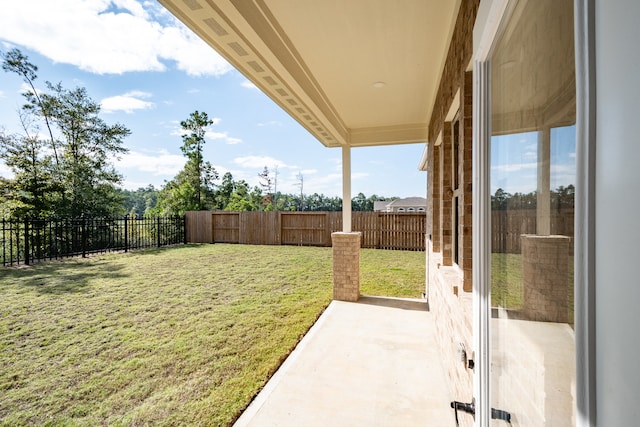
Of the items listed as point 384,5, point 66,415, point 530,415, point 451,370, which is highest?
point 384,5

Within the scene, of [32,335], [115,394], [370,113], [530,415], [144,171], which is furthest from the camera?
[144,171]

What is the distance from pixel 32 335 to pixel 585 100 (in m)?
5.51

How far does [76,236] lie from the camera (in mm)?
10086

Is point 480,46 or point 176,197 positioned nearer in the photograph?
point 480,46

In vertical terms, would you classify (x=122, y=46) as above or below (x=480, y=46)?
above

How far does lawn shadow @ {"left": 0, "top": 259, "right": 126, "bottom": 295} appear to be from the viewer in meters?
5.91

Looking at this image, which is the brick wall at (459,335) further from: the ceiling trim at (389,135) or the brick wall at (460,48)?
the ceiling trim at (389,135)

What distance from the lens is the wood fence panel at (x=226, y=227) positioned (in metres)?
13.8

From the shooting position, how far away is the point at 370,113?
437cm

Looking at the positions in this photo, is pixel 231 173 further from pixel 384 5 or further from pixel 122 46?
pixel 384 5

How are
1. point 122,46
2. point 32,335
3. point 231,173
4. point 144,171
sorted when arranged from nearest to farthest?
point 32,335
point 122,46
point 231,173
point 144,171

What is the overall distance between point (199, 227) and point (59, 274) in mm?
7229

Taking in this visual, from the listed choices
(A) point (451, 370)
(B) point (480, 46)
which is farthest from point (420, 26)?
(A) point (451, 370)

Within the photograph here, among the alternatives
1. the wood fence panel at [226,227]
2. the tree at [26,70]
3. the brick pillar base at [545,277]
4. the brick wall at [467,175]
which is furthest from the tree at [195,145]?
the brick pillar base at [545,277]
